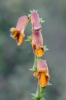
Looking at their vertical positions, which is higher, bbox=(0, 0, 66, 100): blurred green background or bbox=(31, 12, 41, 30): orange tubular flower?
bbox=(0, 0, 66, 100): blurred green background

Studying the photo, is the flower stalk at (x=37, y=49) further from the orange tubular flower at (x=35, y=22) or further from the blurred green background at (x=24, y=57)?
the blurred green background at (x=24, y=57)

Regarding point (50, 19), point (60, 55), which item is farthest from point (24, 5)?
point (60, 55)

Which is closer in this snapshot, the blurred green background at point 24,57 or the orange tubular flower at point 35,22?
the orange tubular flower at point 35,22

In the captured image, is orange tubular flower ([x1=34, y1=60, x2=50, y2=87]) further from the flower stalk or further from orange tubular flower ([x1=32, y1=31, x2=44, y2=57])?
→ orange tubular flower ([x1=32, y1=31, x2=44, y2=57])

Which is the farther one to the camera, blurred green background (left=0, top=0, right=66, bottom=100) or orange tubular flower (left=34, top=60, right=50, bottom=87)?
blurred green background (left=0, top=0, right=66, bottom=100)

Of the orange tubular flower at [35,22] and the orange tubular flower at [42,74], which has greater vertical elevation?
the orange tubular flower at [35,22]

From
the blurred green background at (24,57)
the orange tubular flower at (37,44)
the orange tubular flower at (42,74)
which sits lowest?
the orange tubular flower at (42,74)

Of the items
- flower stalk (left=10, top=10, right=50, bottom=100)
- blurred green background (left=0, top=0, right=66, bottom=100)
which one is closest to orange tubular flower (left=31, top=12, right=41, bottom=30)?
flower stalk (left=10, top=10, right=50, bottom=100)

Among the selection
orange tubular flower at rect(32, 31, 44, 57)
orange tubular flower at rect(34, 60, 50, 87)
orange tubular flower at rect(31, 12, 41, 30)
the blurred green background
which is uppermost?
the blurred green background

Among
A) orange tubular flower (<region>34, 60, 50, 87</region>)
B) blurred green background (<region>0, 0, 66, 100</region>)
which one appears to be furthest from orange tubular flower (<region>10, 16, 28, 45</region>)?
blurred green background (<region>0, 0, 66, 100</region>)

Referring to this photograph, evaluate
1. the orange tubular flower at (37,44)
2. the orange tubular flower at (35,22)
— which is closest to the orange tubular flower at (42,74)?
the orange tubular flower at (37,44)
